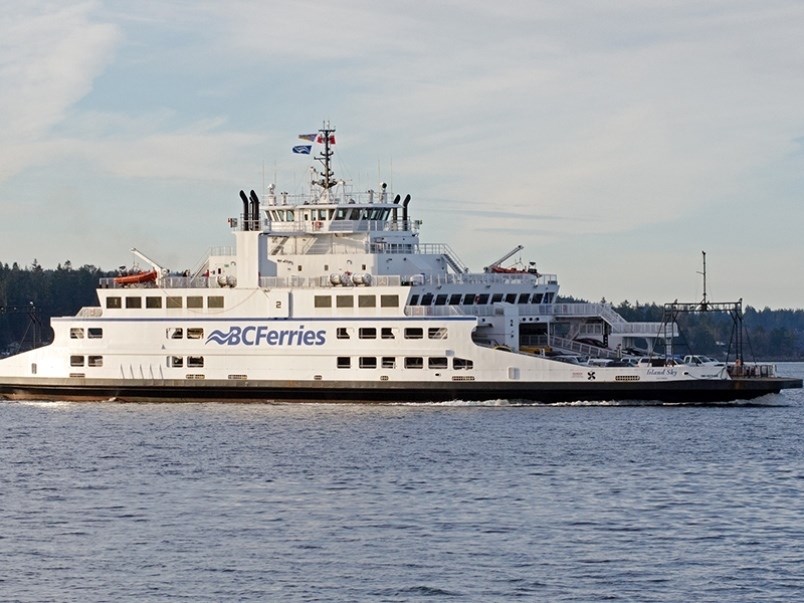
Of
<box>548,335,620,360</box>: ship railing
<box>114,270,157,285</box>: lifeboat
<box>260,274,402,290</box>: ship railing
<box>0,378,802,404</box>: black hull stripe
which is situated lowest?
<box>0,378,802,404</box>: black hull stripe

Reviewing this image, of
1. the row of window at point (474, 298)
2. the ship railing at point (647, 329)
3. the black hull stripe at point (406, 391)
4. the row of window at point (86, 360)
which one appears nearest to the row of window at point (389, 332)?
the row of window at point (474, 298)

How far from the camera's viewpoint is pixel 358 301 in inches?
1961

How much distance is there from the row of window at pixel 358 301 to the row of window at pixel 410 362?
1743 mm

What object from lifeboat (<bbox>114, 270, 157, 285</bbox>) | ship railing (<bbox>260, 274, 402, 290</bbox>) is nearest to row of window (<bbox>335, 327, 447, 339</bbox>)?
ship railing (<bbox>260, 274, 402, 290</bbox>)

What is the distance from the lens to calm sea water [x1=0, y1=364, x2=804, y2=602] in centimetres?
2300

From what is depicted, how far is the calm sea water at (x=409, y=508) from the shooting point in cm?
2300

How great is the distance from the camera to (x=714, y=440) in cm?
3947

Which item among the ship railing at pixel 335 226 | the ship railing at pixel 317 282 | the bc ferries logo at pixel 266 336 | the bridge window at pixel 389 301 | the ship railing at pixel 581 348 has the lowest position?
the ship railing at pixel 581 348

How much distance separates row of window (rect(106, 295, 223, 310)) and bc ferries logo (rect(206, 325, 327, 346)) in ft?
3.59

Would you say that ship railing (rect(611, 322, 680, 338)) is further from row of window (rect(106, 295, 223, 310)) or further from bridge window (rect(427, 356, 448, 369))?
row of window (rect(106, 295, 223, 310))

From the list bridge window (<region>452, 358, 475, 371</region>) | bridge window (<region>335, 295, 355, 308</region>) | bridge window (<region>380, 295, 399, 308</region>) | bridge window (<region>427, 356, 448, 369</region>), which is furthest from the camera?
bridge window (<region>335, 295, 355, 308</region>)

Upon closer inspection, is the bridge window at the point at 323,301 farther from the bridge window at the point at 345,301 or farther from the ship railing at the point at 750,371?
the ship railing at the point at 750,371

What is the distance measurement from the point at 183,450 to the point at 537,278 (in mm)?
18429

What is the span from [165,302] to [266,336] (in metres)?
4.17
